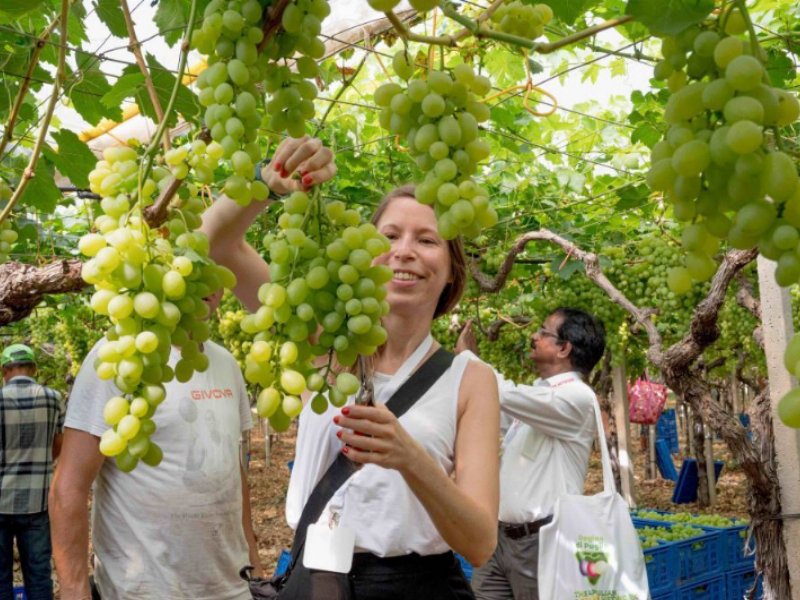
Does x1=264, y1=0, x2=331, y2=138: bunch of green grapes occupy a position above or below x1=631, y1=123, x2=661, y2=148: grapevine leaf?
below

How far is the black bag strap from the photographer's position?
174cm

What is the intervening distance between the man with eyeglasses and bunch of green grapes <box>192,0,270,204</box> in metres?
3.03

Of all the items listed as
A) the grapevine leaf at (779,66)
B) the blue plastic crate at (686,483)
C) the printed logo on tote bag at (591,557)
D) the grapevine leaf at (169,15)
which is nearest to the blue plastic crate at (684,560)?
the printed logo on tote bag at (591,557)

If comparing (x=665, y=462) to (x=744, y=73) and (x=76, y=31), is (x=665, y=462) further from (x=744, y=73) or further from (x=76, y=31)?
(x=744, y=73)

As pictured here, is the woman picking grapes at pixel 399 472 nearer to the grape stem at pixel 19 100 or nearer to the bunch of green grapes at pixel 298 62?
the grape stem at pixel 19 100

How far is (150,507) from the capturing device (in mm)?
2451

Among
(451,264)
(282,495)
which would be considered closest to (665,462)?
(282,495)

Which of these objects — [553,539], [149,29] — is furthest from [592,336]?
[149,29]

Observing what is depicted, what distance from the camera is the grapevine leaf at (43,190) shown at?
2018mm

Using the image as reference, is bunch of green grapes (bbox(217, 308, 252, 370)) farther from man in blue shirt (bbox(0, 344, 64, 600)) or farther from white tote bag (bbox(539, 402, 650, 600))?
white tote bag (bbox(539, 402, 650, 600))

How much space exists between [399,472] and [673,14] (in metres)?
1.12

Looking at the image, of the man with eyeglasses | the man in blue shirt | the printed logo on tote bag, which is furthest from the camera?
the man in blue shirt

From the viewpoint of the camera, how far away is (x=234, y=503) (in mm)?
2635

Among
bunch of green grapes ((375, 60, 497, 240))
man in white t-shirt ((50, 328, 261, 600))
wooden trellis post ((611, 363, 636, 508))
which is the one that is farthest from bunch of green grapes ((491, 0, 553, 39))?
wooden trellis post ((611, 363, 636, 508))
